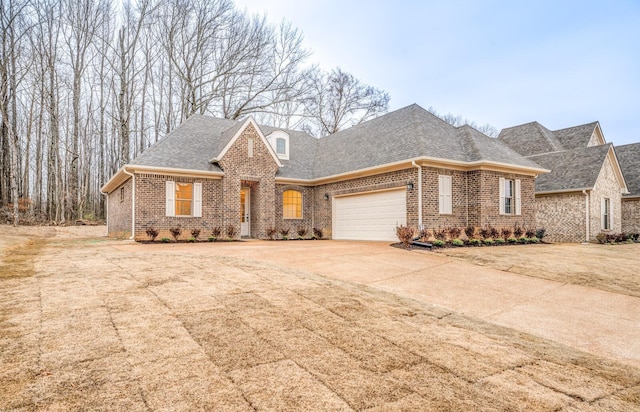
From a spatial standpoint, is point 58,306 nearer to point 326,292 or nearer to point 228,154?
point 326,292

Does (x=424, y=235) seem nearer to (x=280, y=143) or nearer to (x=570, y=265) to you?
(x=570, y=265)

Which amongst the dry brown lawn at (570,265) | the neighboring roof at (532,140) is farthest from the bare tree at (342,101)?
the dry brown lawn at (570,265)

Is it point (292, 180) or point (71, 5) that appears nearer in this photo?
point (292, 180)

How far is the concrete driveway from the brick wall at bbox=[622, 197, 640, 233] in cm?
1839

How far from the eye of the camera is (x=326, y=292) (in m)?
5.67

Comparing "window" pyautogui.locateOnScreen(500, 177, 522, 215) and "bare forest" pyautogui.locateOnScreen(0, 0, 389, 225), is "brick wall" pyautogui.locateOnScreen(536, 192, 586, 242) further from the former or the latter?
"bare forest" pyautogui.locateOnScreen(0, 0, 389, 225)

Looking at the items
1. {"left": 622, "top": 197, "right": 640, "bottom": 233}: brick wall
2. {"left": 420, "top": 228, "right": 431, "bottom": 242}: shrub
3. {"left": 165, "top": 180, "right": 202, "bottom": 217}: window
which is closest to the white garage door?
{"left": 420, "top": 228, "right": 431, "bottom": 242}: shrub

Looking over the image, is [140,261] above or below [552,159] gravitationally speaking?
below

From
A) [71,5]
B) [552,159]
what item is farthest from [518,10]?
[71,5]

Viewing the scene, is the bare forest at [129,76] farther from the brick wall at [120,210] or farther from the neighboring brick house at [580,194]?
the neighboring brick house at [580,194]

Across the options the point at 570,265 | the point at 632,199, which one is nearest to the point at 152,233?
the point at 570,265

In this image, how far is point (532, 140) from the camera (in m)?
24.1

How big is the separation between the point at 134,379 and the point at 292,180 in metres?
15.0

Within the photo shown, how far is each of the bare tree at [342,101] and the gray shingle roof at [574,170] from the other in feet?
52.9
